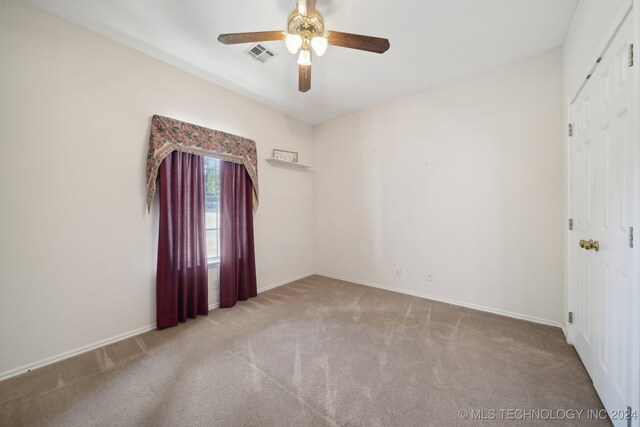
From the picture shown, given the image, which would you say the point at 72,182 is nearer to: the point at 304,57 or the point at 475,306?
the point at 304,57

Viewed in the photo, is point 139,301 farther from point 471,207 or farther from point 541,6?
point 541,6

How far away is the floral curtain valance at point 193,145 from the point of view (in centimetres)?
225

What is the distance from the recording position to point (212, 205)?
2.83 m

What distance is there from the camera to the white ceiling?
1.80 m

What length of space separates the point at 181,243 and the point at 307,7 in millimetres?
2347

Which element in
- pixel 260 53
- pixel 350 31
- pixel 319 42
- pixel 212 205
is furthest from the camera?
pixel 212 205

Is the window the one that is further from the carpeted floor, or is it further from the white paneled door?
the white paneled door

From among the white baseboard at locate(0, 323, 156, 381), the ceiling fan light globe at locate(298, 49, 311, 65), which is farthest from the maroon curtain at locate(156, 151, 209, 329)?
the ceiling fan light globe at locate(298, 49, 311, 65)

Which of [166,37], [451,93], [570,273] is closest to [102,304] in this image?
[166,37]

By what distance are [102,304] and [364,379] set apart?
2279 mm

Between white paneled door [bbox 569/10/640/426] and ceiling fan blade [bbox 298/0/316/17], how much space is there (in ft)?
5.41

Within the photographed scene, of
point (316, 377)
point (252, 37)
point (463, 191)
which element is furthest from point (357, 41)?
point (316, 377)

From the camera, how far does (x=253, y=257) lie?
3.14 metres

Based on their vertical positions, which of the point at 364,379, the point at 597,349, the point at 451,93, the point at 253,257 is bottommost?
the point at 364,379
